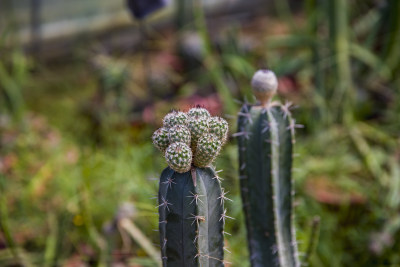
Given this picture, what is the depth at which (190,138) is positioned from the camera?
104 cm

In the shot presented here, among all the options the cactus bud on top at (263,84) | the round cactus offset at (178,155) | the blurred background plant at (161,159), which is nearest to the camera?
the round cactus offset at (178,155)

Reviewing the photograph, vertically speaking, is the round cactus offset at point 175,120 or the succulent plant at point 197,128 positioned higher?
the round cactus offset at point 175,120

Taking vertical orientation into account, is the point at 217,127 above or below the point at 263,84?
below

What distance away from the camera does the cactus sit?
52.3 inches

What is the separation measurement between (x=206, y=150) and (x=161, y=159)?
1.65 meters

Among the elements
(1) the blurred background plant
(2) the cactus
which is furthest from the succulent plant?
(1) the blurred background plant

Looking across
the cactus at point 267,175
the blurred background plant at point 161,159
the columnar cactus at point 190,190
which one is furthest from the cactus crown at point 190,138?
the blurred background plant at point 161,159

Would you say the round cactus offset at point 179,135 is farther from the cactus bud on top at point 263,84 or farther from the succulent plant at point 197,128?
the cactus bud on top at point 263,84

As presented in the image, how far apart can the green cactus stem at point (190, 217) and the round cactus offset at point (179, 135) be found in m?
0.07

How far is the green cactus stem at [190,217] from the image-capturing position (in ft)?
3.38

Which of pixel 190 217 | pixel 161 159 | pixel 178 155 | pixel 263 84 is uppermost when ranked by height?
pixel 161 159

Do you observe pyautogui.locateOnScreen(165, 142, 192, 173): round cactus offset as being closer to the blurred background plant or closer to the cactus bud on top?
the cactus bud on top

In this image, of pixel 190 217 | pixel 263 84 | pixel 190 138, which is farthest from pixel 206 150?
pixel 263 84

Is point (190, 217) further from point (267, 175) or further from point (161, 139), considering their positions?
point (267, 175)
